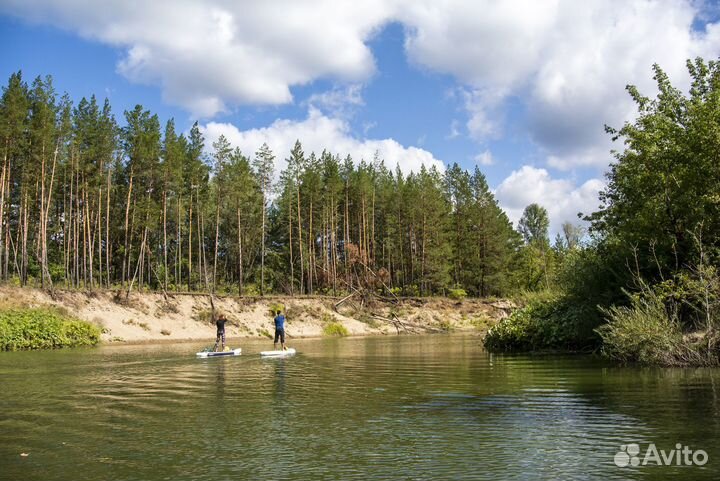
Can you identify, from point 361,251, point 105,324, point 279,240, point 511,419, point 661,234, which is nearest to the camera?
point 511,419

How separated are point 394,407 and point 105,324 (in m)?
39.0

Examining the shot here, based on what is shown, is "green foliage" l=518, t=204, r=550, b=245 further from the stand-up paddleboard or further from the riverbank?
the stand-up paddleboard

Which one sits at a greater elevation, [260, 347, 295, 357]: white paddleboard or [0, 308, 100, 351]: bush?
[0, 308, 100, 351]: bush

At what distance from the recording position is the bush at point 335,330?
58.2 m

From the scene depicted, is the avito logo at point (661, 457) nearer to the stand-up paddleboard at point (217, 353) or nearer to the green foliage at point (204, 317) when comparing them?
the stand-up paddleboard at point (217, 353)

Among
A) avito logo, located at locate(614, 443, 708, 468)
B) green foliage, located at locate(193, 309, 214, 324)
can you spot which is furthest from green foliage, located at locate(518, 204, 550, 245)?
avito logo, located at locate(614, 443, 708, 468)

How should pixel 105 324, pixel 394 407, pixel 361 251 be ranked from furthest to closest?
pixel 361 251
pixel 105 324
pixel 394 407

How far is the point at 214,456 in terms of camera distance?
827 cm

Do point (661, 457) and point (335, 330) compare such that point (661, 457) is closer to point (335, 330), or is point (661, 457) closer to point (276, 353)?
point (276, 353)

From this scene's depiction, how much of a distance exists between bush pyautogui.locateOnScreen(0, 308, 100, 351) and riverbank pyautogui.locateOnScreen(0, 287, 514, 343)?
81.5 inches

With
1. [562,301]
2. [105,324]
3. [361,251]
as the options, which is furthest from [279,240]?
[562,301]

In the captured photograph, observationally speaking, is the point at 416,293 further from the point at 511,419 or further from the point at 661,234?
the point at 511,419

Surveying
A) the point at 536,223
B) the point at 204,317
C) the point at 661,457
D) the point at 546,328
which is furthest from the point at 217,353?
the point at 536,223

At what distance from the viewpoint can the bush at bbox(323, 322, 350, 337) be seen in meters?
58.2
